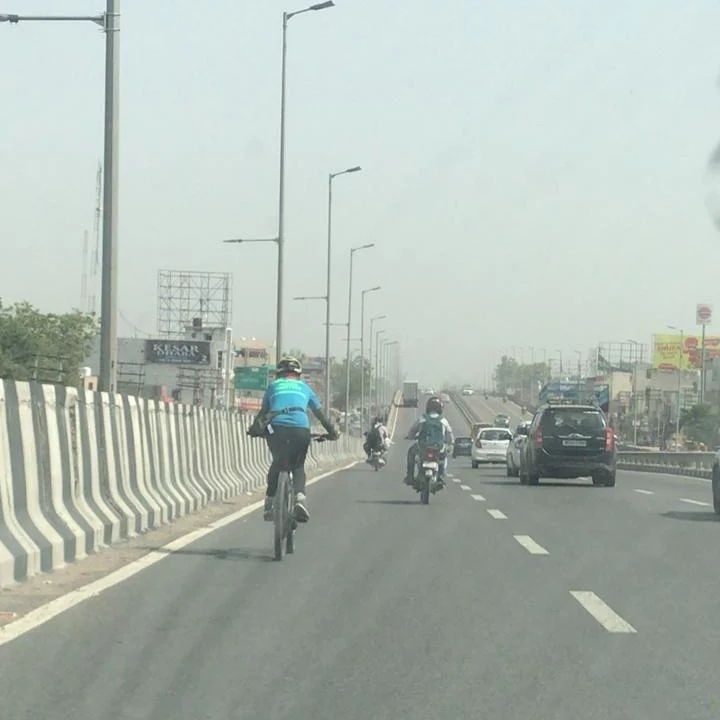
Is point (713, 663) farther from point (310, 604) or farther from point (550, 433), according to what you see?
point (550, 433)

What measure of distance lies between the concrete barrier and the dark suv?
10.1 metres

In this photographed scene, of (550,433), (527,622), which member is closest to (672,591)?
(527,622)

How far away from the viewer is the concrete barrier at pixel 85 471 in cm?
1083

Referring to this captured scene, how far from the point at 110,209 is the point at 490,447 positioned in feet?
113

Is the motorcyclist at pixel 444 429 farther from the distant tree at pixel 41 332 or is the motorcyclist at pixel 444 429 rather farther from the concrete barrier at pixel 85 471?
the distant tree at pixel 41 332

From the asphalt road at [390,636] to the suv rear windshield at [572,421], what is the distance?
45.4 ft

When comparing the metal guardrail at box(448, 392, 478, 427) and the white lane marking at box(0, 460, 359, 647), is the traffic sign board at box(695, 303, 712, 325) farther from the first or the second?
the white lane marking at box(0, 460, 359, 647)

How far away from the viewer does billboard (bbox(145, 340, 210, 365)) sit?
102m

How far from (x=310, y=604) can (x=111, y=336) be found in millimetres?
8434

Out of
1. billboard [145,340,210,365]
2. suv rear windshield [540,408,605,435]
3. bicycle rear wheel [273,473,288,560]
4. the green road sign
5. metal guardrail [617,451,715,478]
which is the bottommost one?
metal guardrail [617,451,715,478]

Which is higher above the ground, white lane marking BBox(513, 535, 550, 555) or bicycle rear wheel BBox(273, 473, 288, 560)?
bicycle rear wheel BBox(273, 473, 288, 560)

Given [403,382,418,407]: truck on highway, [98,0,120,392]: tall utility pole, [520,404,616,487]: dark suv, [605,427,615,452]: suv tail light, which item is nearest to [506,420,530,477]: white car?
[520,404,616,487]: dark suv

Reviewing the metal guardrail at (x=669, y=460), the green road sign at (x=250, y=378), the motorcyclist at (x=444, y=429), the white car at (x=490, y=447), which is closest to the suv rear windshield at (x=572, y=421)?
the motorcyclist at (x=444, y=429)

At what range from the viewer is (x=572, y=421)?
29141 millimetres
